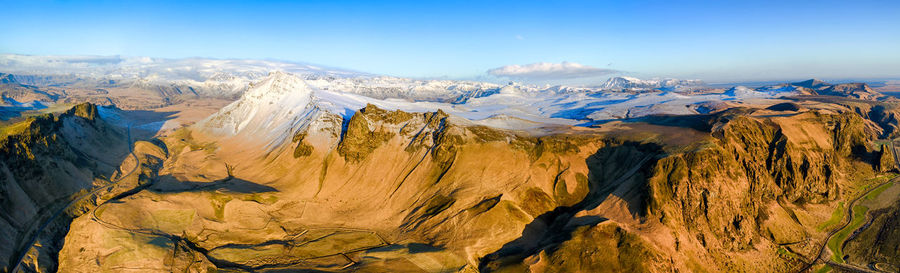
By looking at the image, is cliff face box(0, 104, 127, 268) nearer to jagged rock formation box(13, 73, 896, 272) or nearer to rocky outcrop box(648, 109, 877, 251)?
jagged rock formation box(13, 73, 896, 272)

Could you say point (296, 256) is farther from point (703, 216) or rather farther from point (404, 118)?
point (703, 216)

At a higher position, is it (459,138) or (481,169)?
(459,138)

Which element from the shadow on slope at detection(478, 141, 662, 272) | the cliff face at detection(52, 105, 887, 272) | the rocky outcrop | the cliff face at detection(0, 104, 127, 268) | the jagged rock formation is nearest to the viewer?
the jagged rock formation

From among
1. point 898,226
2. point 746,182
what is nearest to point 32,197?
point 746,182

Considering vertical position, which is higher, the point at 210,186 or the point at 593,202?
the point at 593,202

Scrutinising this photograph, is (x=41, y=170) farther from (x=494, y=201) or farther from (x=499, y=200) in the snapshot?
(x=499, y=200)

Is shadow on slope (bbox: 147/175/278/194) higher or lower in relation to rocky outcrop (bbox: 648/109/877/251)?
lower

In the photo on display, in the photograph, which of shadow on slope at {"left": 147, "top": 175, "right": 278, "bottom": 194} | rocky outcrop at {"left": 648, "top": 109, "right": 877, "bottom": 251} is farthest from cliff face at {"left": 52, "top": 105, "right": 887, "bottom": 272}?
shadow on slope at {"left": 147, "top": 175, "right": 278, "bottom": 194}

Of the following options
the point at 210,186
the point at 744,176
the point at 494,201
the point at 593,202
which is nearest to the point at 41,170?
the point at 210,186

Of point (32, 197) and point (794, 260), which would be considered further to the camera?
point (32, 197)
